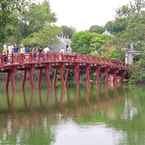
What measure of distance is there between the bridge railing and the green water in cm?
270

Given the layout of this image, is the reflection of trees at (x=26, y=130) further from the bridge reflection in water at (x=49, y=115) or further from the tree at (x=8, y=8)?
the tree at (x=8, y=8)

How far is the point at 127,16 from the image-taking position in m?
67.5

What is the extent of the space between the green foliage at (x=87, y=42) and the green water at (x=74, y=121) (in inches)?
1579

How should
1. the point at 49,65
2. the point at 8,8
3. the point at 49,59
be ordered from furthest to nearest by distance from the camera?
the point at 49,65 < the point at 49,59 < the point at 8,8

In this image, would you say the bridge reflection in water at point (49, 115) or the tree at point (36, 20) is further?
the tree at point (36, 20)

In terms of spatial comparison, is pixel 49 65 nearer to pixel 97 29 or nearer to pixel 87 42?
pixel 87 42

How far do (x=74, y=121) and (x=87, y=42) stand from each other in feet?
189

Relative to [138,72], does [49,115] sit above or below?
below

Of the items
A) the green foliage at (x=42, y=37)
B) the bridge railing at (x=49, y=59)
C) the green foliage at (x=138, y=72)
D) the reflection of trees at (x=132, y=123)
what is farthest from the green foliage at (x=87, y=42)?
the reflection of trees at (x=132, y=123)

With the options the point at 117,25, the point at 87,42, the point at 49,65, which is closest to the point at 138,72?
the point at 49,65

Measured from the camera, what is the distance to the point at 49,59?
156 ft

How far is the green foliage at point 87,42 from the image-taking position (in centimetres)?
8312

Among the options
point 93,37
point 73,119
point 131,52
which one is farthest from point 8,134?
point 93,37

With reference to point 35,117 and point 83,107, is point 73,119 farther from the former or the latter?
point 83,107
